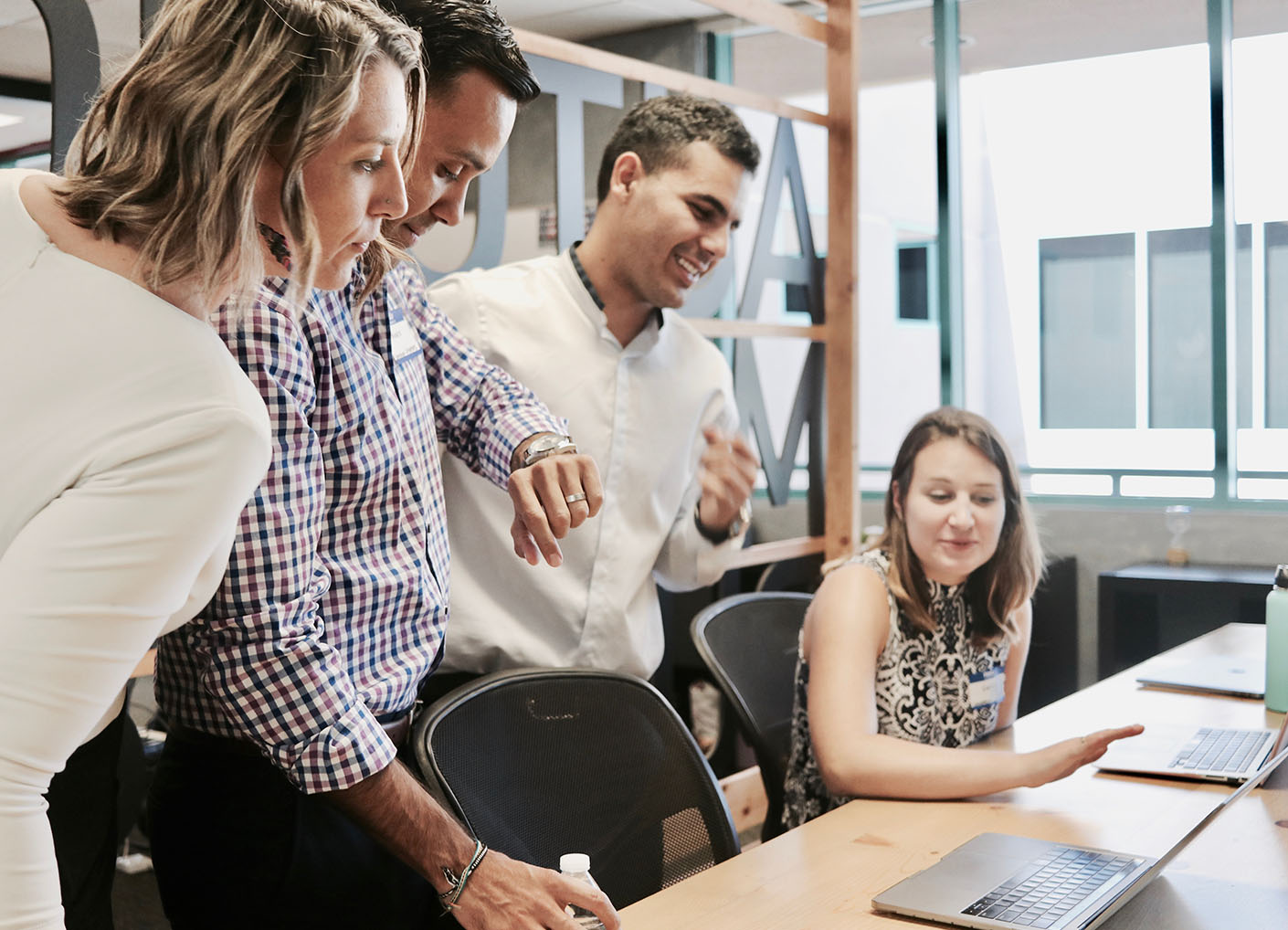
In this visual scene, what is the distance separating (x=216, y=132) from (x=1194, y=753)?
1651 mm

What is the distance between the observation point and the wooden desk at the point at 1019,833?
1.25 m

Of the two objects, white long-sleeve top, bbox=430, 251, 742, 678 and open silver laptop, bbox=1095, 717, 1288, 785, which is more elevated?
white long-sleeve top, bbox=430, 251, 742, 678

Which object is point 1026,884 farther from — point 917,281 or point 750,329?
point 917,281

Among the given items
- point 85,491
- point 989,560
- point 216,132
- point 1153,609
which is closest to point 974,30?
point 1153,609

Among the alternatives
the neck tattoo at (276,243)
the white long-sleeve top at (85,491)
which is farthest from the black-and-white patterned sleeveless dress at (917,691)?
the white long-sleeve top at (85,491)

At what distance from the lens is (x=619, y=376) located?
227 centimetres

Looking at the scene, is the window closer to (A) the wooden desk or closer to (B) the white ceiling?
(B) the white ceiling

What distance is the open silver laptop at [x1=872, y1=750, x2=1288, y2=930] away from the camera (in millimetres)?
1201

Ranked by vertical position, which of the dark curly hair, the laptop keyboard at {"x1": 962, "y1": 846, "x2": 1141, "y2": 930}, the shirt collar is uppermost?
the dark curly hair

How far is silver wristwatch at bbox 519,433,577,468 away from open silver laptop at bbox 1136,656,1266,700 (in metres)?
1.53

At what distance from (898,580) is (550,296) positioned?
81 cm

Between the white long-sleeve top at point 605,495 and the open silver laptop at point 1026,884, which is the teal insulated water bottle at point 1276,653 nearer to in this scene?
the open silver laptop at point 1026,884

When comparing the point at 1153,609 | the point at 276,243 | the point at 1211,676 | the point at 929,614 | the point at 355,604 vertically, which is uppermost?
the point at 276,243

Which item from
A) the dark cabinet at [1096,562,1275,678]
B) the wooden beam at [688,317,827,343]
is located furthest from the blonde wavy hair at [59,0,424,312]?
the dark cabinet at [1096,562,1275,678]
